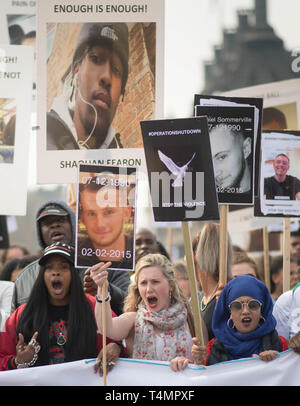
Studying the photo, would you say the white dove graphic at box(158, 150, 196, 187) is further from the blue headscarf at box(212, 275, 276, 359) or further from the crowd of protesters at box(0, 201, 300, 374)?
the blue headscarf at box(212, 275, 276, 359)

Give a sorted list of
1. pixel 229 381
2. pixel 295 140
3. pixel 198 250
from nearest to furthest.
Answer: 1. pixel 229 381
2. pixel 198 250
3. pixel 295 140

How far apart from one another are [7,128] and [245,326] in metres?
2.86

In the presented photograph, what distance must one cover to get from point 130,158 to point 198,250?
35.1 inches

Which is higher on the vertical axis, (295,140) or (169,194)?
(295,140)

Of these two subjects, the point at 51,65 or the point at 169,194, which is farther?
the point at 51,65

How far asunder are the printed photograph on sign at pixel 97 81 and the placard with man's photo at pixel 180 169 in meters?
1.44

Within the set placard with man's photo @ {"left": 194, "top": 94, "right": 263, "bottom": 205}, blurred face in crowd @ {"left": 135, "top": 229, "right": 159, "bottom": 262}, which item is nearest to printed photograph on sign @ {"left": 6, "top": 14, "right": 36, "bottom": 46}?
blurred face in crowd @ {"left": 135, "top": 229, "right": 159, "bottom": 262}

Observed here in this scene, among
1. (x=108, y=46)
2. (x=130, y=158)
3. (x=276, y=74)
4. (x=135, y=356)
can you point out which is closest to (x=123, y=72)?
(x=108, y=46)

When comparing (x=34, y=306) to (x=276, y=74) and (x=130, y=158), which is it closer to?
(x=130, y=158)

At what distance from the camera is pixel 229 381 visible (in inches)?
201

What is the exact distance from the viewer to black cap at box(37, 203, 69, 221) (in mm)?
6270

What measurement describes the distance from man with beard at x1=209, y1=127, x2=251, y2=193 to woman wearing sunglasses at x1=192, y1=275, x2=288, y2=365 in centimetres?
100

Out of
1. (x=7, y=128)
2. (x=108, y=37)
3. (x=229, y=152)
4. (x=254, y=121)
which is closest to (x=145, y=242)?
(x=7, y=128)

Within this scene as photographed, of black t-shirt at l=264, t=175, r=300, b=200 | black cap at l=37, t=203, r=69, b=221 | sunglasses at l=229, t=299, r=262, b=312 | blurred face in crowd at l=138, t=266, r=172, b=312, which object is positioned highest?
black t-shirt at l=264, t=175, r=300, b=200
